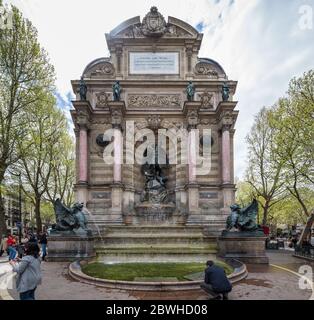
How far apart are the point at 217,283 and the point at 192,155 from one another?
16632mm

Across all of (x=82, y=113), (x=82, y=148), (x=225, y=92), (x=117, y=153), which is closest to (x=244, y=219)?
(x=117, y=153)

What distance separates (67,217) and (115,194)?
6902mm

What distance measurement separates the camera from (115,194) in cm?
2320

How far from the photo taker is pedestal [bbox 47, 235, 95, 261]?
15875 mm

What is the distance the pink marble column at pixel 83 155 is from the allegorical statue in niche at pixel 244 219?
12.0 m

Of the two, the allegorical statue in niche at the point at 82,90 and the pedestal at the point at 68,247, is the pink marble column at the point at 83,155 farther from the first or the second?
the pedestal at the point at 68,247

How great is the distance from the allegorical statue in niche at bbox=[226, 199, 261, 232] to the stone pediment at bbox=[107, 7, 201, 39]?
16527 millimetres

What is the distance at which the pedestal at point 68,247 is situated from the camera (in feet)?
52.1

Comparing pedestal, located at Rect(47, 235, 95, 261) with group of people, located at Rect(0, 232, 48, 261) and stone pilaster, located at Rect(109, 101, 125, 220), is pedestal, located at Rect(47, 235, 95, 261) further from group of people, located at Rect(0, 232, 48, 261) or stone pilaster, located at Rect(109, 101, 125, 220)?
stone pilaster, located at Rect(109, 101, 125, 220)

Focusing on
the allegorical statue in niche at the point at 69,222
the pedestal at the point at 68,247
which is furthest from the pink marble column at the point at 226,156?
the pedestal at the point at 68,247

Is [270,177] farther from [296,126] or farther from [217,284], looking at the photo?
[217,284]

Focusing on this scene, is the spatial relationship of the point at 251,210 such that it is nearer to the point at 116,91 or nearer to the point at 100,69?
the point at 116,91
